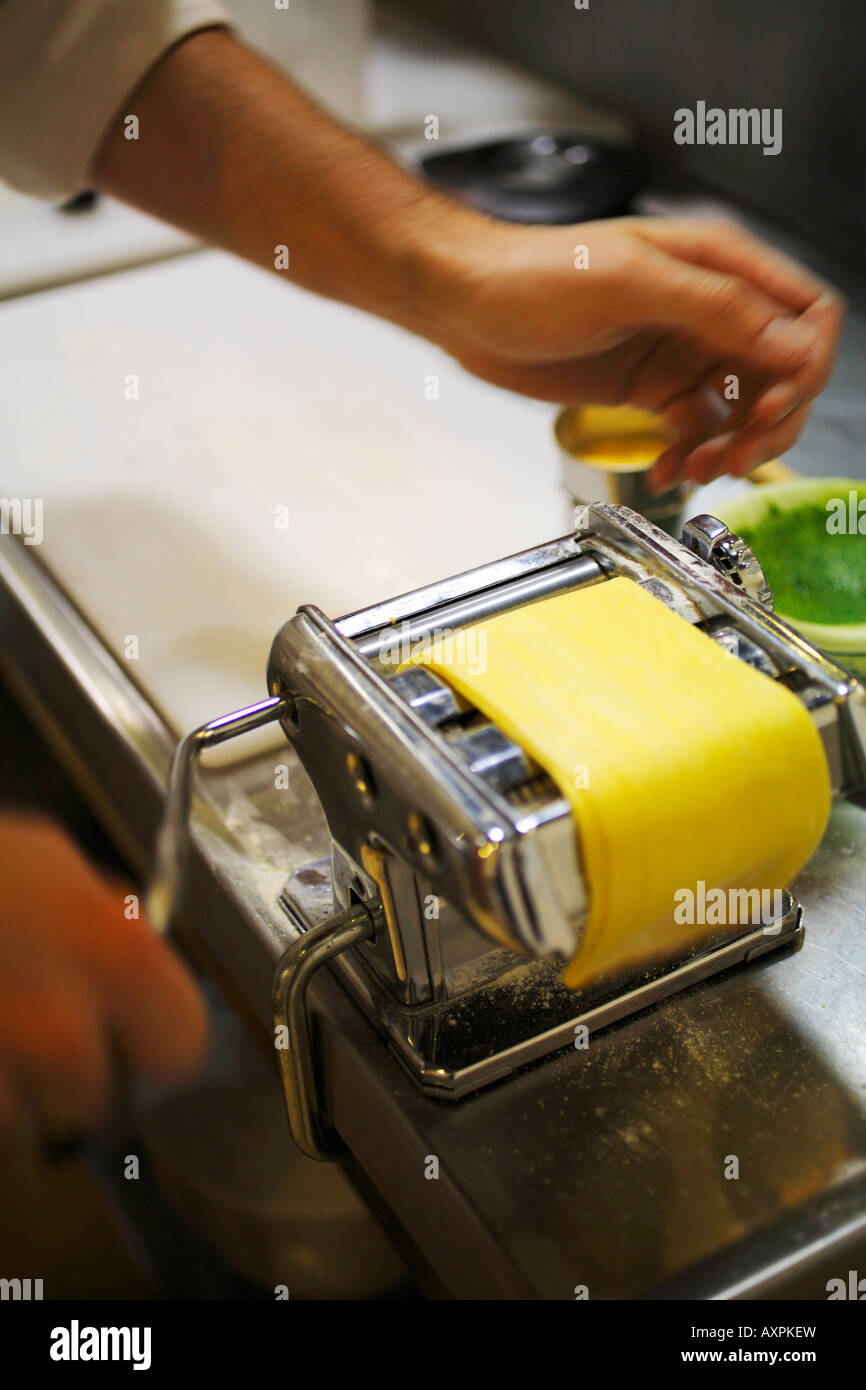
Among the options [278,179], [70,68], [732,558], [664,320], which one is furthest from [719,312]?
[70,68]

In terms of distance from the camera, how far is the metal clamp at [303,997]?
59cm

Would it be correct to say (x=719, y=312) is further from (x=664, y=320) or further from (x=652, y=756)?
(x=652, y=756)

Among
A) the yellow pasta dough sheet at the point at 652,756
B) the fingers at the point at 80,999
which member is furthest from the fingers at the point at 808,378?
the fingers at the point at 80,999

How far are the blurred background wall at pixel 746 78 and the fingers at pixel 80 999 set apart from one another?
45.7 inches

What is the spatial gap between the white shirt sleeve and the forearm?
21mm

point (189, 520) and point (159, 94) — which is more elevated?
point (159, 94)

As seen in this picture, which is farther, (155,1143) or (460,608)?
(155,1143)

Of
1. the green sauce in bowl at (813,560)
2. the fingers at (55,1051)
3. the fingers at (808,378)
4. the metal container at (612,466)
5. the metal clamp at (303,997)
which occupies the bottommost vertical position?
the fingers at (55,1051)

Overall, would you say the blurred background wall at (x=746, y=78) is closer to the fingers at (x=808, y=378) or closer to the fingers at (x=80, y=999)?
the fingers at (x=808, y=378)

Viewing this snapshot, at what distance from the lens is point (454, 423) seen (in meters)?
1.17

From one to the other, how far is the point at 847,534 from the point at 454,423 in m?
0.48
